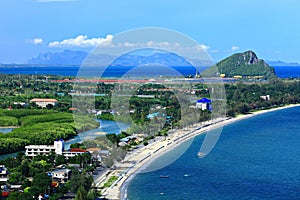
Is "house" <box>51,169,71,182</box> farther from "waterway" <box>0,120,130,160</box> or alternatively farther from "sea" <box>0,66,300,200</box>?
"waterway" <box>0,120,130,160</box>

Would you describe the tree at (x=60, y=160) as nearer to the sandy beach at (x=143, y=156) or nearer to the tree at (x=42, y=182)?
the sandy beach at (x=143, y=156)

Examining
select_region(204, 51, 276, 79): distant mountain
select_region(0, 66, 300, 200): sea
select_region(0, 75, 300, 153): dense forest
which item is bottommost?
select_region(0, 66, 300, 200): sea

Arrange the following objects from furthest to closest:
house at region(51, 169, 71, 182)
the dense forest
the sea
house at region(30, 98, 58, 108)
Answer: house at region(30, 98, 58, 108) → the dense forest → house at region(51, 169, 71, 182) → the sea

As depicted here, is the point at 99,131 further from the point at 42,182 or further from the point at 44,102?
the point at 44,102

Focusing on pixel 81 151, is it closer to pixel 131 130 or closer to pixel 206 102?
pixel 131 130

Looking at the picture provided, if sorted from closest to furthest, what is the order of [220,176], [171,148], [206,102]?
[220,176] < [171,148] < [206,102]

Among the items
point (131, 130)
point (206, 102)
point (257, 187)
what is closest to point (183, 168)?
point (257, 187)

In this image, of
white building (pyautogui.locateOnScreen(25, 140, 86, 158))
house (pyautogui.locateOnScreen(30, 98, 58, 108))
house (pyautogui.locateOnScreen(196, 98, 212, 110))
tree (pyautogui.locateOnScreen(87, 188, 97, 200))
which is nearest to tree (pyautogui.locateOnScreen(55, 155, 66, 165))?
white building (pyautogui.locateOnScreen(25, 140, 86, 158))
